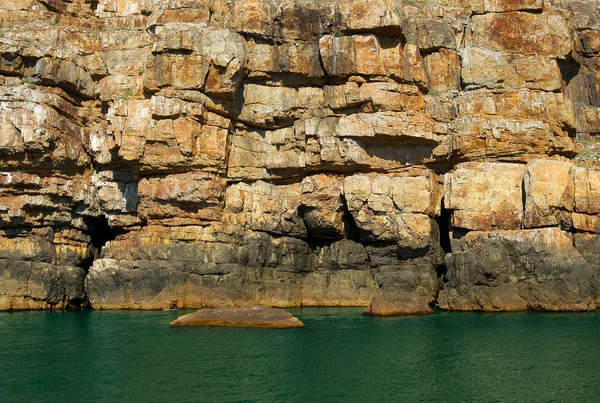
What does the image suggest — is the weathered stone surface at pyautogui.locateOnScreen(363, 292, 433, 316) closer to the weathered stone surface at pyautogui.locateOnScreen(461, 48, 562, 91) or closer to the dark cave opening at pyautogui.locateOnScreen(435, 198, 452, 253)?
the dark cave opening at pyautogui.locateOnScreen(435, 198, 452, 253)

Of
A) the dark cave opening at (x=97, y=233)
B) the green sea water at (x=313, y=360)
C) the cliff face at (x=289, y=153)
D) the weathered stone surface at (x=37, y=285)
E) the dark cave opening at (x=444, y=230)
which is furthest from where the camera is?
the dark cave opening at (x=97, y=233)

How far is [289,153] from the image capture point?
5488 cm

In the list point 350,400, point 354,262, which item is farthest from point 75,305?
point 350,400

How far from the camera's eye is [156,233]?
5103 centimetres

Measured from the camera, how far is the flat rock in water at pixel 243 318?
4069 centimetres

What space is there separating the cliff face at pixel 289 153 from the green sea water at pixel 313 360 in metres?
7.23

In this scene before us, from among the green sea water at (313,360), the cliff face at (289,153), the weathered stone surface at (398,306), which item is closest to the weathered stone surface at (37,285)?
the cliff face at (289,153)

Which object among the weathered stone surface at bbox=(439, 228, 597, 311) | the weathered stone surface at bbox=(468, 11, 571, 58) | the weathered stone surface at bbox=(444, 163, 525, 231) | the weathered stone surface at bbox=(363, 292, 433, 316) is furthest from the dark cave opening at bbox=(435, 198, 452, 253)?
the weathered stone surface at bbox=(468, 11, 571, 58)

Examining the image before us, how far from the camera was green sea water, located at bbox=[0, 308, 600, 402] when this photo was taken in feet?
84.5

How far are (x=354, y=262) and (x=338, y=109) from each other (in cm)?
1092

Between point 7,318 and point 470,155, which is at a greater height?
point 470,155

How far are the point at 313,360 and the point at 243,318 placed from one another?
35.7 feet

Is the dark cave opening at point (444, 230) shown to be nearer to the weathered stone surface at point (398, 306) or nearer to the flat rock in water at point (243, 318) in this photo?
the weathered stone surface at point (398, 306)

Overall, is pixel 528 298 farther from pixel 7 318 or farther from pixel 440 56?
pixel 7 318
